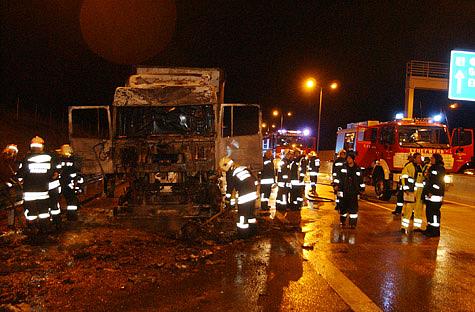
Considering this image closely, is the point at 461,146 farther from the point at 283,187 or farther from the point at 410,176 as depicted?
the point at 283,187

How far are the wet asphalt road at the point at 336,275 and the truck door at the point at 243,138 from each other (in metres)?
1.82

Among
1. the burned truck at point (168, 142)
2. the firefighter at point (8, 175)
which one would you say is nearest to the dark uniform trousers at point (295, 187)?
the burned truck at point (168, 142)

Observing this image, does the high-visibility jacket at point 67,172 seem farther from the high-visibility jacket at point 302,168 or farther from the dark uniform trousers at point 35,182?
the high-visibility jacket at point 302,168

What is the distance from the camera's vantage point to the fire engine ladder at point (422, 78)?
2119 cm

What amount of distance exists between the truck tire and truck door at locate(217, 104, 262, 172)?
612 centimetres

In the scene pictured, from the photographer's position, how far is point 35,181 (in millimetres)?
7199

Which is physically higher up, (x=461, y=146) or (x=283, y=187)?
(x=461, y=146)

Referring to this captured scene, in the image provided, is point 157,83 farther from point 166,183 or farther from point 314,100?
point 314,100

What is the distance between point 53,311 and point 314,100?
65296 millimetres

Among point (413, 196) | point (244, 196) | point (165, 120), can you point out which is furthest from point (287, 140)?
point (244, 196)

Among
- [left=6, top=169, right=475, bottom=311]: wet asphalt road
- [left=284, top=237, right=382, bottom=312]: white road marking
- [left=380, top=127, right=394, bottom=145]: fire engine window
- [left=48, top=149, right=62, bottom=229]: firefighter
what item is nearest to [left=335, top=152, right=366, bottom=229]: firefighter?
[left=6, top=169, right=475, bottom=311]: wet asphalt road

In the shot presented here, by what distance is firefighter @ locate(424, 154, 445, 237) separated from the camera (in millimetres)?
7992

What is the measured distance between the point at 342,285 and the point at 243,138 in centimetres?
477

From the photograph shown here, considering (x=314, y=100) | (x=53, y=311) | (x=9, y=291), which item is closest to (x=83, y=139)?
(x=9, y=291)
